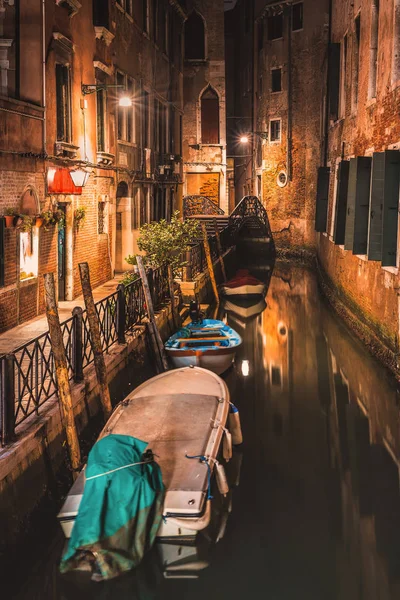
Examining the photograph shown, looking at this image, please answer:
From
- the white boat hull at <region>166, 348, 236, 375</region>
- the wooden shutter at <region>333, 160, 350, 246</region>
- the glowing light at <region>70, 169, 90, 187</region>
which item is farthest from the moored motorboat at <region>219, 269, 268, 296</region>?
the white boat hull at <region>166, 348, 236, 375</region>

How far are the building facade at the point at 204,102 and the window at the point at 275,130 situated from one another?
6.09ft

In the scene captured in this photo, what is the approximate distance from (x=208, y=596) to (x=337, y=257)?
1272 cm

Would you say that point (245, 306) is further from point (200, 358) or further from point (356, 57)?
point (200, 358)

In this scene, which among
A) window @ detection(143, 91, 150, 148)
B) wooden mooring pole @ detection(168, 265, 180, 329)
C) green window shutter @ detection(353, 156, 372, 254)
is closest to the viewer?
green window shutter @ detection(353, 156, 372, 254)

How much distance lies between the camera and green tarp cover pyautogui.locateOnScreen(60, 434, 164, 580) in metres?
5.64

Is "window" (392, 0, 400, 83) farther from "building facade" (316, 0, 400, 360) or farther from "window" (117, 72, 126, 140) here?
"window" (117, 72, 126, 140)

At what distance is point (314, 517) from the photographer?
22.5 ft

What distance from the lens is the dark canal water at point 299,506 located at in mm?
5699

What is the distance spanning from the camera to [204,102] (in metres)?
30.3

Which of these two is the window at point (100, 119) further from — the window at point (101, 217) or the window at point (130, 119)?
the window at point (130, 119)

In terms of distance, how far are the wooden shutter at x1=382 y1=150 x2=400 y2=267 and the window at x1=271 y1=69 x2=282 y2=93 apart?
66.3 feet

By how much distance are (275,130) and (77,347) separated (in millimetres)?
23292

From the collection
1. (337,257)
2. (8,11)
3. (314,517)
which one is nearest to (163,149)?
(337,257)

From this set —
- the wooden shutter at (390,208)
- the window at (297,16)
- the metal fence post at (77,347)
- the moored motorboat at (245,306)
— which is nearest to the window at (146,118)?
the moored motorboat at (245,306)
